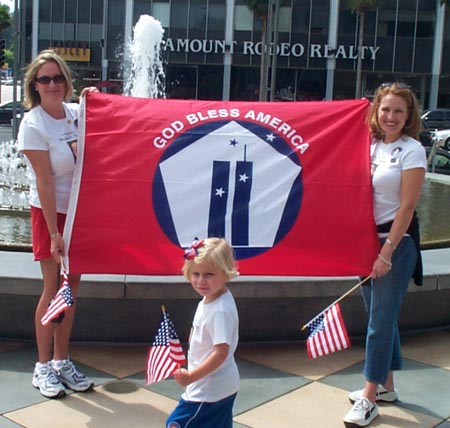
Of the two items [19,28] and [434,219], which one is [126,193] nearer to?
[434,219]

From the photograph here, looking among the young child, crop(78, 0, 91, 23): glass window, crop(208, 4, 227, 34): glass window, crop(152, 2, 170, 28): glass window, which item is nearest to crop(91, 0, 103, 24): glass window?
crop(78, 0, 91, 23): glass window

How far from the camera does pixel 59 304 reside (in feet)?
13.5

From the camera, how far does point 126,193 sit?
4.56m

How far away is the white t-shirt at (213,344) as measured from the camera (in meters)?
3.14

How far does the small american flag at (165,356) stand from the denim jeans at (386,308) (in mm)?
1373

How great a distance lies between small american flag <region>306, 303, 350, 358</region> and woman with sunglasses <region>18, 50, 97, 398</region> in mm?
1472

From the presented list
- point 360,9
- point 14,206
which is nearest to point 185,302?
point 14,206

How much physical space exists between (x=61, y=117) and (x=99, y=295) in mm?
A: 1333

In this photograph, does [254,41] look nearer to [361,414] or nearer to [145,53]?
[145,53]

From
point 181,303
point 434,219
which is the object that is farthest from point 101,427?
point 434,219

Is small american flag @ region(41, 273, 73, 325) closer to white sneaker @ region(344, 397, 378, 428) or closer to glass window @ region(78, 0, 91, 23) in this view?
white sneaker @ region(344, 397, 378, 428)

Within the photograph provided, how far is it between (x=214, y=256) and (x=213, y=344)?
0.40m

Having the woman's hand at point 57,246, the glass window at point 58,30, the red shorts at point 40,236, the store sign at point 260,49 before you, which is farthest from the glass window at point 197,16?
the woman's hand at point 57,246

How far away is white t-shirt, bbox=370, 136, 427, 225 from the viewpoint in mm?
3973
